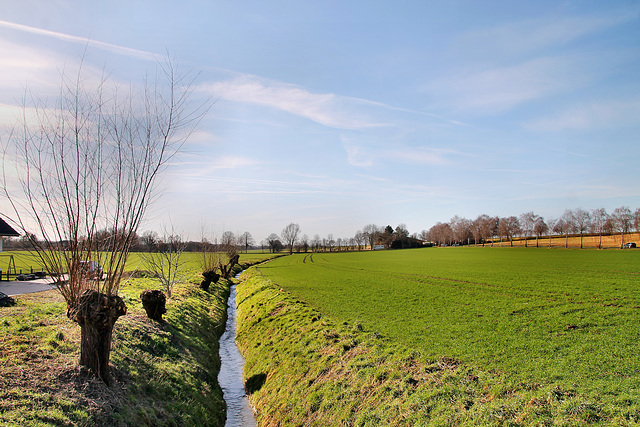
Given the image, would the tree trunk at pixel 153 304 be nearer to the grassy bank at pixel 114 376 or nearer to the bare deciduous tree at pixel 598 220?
the grassy bank at pixel 114 376

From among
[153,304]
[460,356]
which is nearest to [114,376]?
[153,304]

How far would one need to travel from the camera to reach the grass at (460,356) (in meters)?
8.52

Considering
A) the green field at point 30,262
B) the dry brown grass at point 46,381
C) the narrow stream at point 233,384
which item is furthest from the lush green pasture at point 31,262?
the narrow stream at point 233,384

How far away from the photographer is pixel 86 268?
9859mm

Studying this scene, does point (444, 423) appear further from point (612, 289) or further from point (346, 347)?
point (612, 289)

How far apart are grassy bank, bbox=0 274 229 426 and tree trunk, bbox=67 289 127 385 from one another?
1.20ft

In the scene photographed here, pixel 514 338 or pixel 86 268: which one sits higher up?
pixel 86 268

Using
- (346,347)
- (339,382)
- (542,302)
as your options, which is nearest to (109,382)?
(339,382)

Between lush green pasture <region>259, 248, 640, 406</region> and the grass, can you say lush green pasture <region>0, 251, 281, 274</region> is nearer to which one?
the grass

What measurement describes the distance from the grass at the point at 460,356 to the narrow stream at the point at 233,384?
0.64m

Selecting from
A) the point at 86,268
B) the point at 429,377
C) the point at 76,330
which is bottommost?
the point at 429,377

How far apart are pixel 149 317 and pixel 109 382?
24.5ft

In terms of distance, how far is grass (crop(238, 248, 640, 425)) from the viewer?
28.0ft

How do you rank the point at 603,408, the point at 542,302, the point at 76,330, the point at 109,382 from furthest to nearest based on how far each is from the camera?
the point at 542,302
the point at 76,330
the point at 109,382
the point at 603,408
